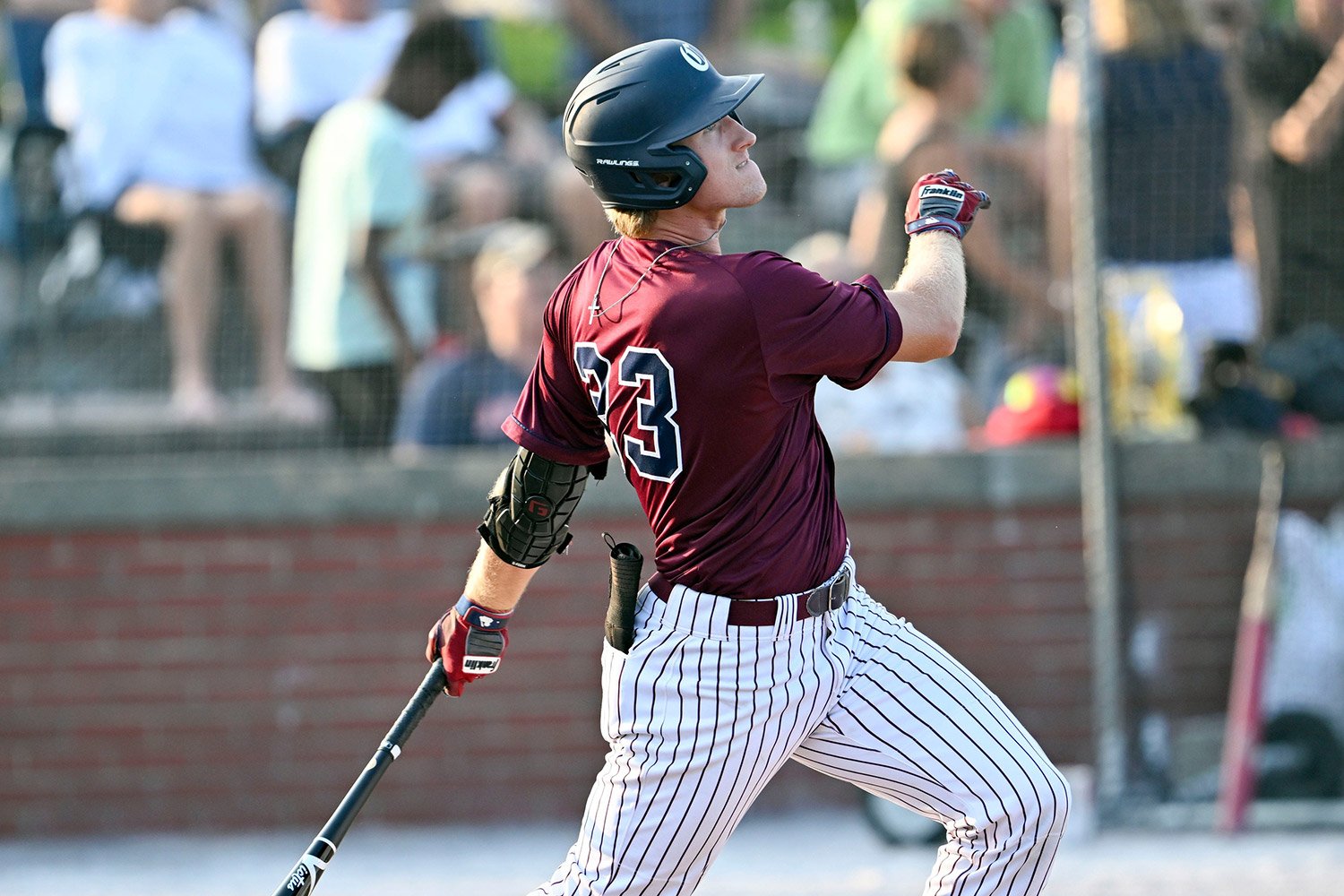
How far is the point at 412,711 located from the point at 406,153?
11.5 ft

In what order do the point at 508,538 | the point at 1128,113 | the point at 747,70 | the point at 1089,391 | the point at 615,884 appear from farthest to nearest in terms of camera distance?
the point at 747,70 → the point at 1128,113 → the point at 1089,391 → the point at 508,538 → the point at 615,884

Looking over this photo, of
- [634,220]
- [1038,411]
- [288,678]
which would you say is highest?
[634,220]

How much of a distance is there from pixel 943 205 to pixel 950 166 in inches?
125

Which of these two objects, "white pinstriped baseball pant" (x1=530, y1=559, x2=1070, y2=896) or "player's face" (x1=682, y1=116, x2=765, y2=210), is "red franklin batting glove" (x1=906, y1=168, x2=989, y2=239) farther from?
"white pinstriped baseball pant" (x1=530, y1=559, x2=1070, y2=896)

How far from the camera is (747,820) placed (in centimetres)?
641

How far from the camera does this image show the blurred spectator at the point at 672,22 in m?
7.00

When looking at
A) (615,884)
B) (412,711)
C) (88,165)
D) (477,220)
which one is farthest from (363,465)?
(615,884)

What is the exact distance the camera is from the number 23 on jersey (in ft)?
10.5

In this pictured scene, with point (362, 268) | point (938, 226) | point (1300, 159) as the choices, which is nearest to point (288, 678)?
A: point (362, 268)

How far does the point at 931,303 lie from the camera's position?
10.6 feet

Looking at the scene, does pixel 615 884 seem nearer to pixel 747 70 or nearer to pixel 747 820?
pixel 747 820

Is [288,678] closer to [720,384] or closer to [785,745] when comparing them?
[785,745]

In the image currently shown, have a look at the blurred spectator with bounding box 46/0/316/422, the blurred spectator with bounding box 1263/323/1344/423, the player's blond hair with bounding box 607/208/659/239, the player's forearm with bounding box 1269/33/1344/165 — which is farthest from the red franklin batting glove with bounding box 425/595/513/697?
the player's forearm with bounding box 1269/33/1344/165

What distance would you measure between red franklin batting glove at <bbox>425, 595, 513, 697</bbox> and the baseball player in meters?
0.32
